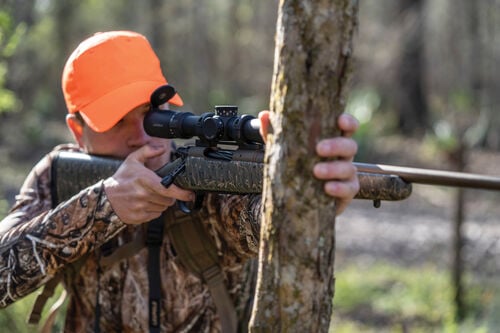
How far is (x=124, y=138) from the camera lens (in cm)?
332

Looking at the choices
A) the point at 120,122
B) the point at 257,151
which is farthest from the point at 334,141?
the point at 120,122

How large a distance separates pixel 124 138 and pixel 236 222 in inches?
29.3

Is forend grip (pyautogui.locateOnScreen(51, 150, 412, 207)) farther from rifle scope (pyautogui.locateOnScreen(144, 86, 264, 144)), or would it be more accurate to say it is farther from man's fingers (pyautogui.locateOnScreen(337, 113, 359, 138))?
man's fingers (pyautogui.locateOnScreen(337, 113, 359, 138))

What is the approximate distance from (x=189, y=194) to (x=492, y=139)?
18.3 metres

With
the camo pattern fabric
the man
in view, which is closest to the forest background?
the man

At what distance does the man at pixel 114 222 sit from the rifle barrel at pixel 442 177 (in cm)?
64

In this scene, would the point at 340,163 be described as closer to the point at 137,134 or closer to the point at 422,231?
the point at 137,134

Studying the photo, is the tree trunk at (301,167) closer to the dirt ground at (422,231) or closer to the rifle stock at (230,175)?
the rifle stock at (230,175)

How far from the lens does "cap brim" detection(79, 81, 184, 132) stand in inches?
124

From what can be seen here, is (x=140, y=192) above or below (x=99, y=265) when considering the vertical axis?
above

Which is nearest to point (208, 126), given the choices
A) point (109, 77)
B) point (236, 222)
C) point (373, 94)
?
point (236, 222)

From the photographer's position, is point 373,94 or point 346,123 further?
point 373,94

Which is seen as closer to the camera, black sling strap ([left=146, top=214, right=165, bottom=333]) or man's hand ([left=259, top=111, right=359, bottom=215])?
man's hand ([left=259, top=111, right=359, bottom=215])

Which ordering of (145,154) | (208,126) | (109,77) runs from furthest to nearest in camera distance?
1. (109,77)
2. (145,154)
3. (208,126)
